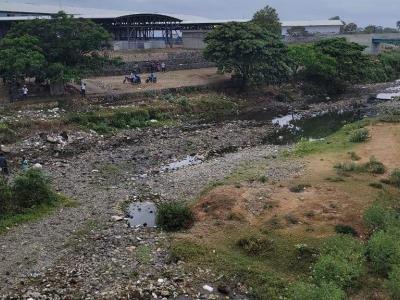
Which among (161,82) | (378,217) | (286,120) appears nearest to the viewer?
(378,217)

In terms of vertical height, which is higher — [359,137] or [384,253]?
[359,137]

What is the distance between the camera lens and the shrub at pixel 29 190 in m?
23.0

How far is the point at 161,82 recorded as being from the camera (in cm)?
5225

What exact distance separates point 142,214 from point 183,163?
9318 mm

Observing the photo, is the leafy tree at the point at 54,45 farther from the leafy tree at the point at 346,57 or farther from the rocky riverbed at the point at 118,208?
the leafy tree at the point at 346,57

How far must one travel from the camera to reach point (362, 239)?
20.1 m

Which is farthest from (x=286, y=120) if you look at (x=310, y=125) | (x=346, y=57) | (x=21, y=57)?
(x=21, y=57)

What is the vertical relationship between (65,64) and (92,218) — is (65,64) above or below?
above

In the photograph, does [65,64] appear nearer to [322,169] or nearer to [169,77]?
[169,77]

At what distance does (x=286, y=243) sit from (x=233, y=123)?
25.0m

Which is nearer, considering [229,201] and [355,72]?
[229,201]

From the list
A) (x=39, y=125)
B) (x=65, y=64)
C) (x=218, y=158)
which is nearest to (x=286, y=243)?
(x=218, y=158)

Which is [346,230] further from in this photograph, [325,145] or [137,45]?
[137,45]

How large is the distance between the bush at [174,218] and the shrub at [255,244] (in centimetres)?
301
